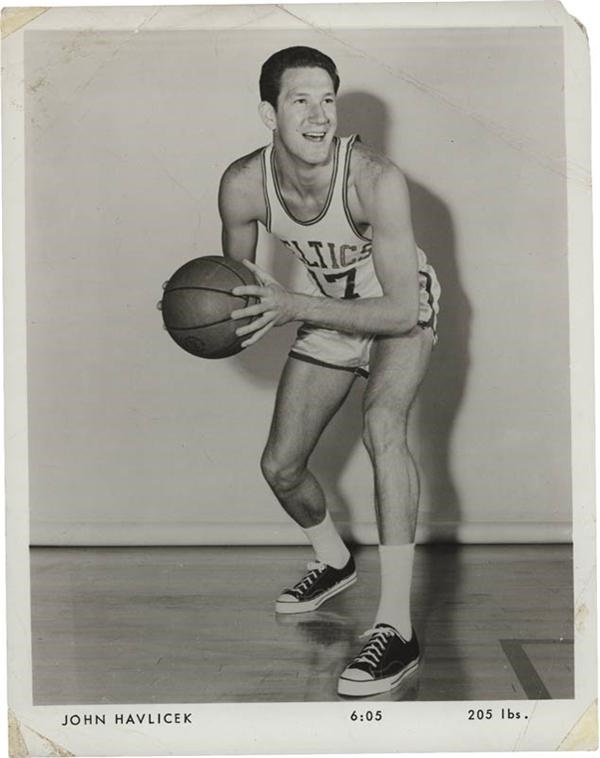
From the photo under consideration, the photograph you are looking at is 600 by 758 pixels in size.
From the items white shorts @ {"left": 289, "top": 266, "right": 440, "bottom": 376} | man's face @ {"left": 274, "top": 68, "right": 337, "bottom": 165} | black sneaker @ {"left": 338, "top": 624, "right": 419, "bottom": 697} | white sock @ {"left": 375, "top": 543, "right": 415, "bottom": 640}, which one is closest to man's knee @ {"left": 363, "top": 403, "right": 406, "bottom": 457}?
white shorts @ {"left": 289, "top": 266, "right": 440, "bottom": 376}

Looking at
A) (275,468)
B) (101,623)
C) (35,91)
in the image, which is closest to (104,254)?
(35,91)

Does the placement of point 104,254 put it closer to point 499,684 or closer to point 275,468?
point 275,468

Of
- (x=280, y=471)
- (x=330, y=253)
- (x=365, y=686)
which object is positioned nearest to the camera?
(x=365, y=686)

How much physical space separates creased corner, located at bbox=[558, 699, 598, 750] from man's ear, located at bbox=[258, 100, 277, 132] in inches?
84.4

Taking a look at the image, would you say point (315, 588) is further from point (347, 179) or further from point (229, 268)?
point (347, 179)

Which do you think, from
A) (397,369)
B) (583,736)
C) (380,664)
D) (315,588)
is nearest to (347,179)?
(397,369)

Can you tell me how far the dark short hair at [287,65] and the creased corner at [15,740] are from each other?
2.13 m

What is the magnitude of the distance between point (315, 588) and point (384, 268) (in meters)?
1.19

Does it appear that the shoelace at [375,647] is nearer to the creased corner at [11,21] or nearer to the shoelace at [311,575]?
the shoelace at [311,575]

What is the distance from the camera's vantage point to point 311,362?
4.19m

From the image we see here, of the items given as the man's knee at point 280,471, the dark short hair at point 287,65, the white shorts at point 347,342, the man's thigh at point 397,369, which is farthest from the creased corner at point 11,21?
the man's knee at point 280,471

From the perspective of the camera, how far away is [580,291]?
12.8 feet

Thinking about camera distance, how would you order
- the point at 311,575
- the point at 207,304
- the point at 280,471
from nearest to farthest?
the point at 207,304
the point at 280,471
the point at 311,575

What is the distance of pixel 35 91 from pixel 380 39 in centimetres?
112
